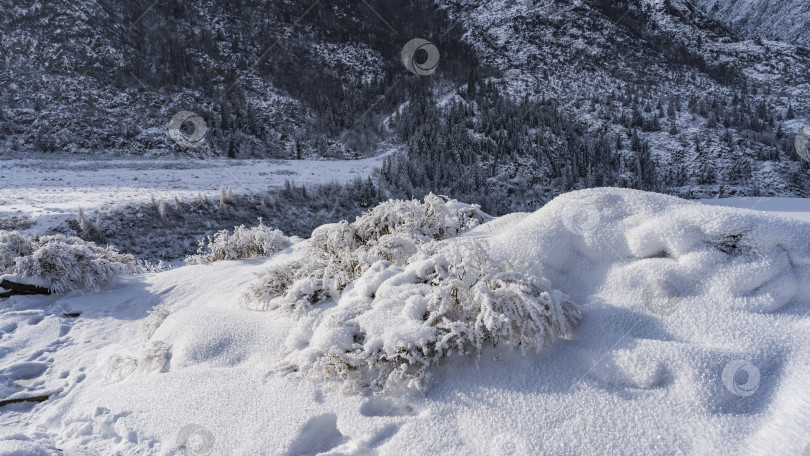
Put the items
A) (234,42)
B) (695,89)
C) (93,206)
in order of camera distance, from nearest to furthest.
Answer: (93,206) < (695,89) < (234,42)

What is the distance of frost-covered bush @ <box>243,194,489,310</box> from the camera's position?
3348 millimetres

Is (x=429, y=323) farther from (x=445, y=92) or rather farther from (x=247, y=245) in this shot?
(x=445, y=92)

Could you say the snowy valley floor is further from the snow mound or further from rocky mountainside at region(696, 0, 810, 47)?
rocky mountainside at region(696, 0, 810, 47)

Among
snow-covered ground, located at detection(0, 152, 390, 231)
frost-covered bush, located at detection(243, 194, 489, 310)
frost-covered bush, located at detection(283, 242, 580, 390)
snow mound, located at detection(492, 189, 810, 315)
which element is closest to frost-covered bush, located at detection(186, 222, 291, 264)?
frost-covered bush, located at detection(243, 194, 489, 310)

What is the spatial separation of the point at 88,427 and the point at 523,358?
2.70 m

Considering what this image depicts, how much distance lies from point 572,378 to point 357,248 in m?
2.56

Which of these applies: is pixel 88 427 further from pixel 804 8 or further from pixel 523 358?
pixel 804 8

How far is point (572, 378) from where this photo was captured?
6.64ft

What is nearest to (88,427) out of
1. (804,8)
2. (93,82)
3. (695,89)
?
(93,82)

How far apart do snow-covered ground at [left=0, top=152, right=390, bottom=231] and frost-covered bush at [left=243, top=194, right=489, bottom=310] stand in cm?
1168

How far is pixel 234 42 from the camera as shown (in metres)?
37.4

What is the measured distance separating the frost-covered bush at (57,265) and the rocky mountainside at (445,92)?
1458 cm

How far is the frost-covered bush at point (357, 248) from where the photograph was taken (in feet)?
11.0

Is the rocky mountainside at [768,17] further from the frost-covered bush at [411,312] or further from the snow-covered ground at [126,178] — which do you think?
the frost-covered bush at [411,312]
